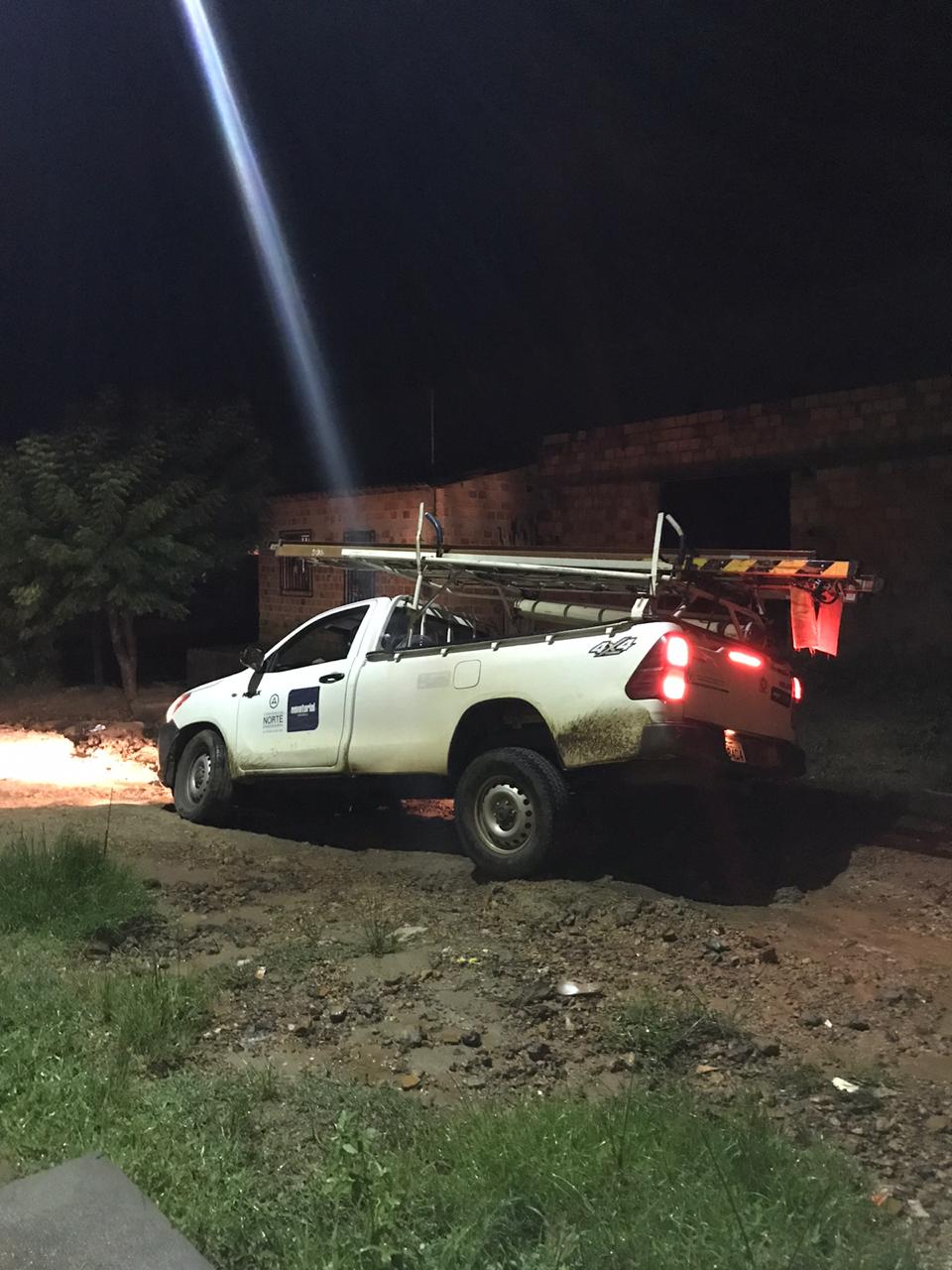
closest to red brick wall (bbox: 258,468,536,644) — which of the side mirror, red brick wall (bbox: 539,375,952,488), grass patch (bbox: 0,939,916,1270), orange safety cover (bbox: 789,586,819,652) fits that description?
red brick wall (bbox: 539,375,952,488)

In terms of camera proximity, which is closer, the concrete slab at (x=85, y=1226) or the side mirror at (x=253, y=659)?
the concrete slab at (x=85, y=1226)

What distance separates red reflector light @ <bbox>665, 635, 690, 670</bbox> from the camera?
19.1 feet

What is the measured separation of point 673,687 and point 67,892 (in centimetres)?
364

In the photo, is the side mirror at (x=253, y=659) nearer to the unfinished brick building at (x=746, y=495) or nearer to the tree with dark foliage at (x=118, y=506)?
the unfinished brick building at (x=746, y=495)

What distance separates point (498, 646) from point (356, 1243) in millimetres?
4228

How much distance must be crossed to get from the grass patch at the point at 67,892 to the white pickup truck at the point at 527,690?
2.00 m

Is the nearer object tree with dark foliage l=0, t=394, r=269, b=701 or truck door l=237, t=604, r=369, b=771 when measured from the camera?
truck door l=237, t=604, r=369, b=771

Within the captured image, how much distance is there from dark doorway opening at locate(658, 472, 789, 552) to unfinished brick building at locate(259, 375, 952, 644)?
0.02 m

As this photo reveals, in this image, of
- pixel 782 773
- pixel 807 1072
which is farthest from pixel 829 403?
pixel 807 1072

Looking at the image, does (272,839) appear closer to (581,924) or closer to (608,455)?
(581,924)

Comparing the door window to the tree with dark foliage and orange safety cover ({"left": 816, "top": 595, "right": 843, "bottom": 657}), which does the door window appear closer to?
orange safety cover ({"left": 816, "top": 595, "right": 843, "bottom": 657})

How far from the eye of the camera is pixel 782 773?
6852mm

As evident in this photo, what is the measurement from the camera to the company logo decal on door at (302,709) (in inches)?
307

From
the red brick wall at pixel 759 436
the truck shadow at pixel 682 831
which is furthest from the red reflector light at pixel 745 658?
the red brick wall at pixel 759 436
